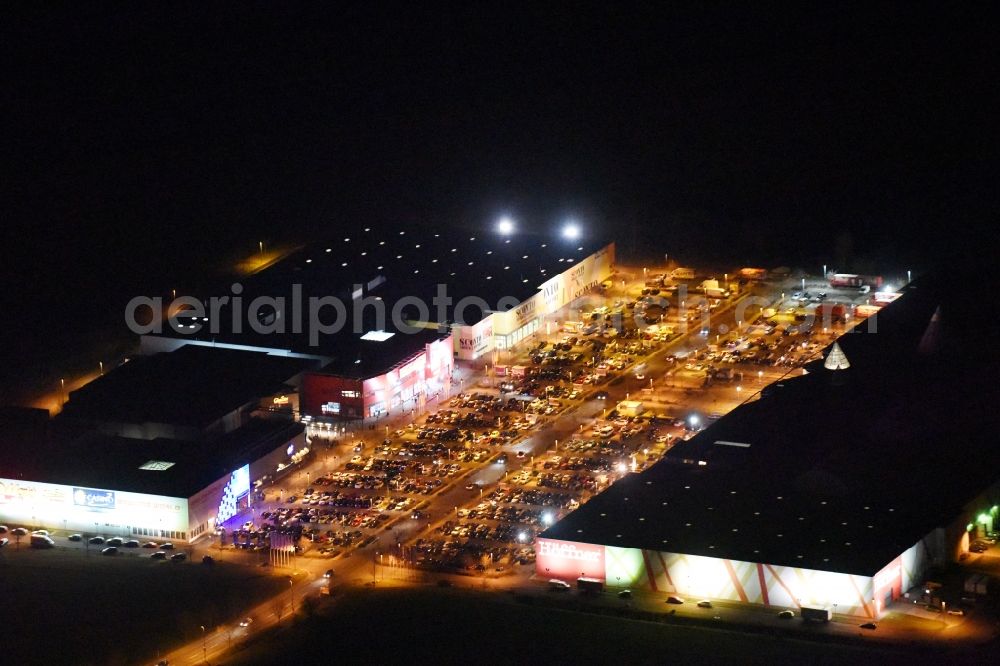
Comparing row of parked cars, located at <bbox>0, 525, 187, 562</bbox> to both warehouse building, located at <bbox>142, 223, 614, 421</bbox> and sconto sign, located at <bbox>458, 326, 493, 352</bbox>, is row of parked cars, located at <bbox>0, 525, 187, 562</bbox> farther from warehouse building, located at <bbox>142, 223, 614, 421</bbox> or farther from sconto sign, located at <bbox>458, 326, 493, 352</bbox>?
Result: sconto sign, located at <bbox>458, 326, 493, 352</bbox>

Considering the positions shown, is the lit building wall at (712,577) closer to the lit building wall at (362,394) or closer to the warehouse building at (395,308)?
the lit building wall at (362,394)

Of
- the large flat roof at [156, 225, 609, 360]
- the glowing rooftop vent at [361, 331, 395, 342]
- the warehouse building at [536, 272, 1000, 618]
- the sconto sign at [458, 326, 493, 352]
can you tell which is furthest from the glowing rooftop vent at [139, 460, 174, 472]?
the sconto sign at [458, 326, 493, 352]

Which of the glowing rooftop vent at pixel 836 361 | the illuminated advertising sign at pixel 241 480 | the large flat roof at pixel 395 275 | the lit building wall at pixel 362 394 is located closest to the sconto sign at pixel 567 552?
the illuminated advertising sign at pixel 241 480

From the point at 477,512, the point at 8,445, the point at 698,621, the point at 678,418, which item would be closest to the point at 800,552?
the point at 698,621

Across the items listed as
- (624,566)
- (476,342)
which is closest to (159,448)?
(476,342)

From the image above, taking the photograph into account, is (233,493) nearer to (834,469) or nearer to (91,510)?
(91,510)
